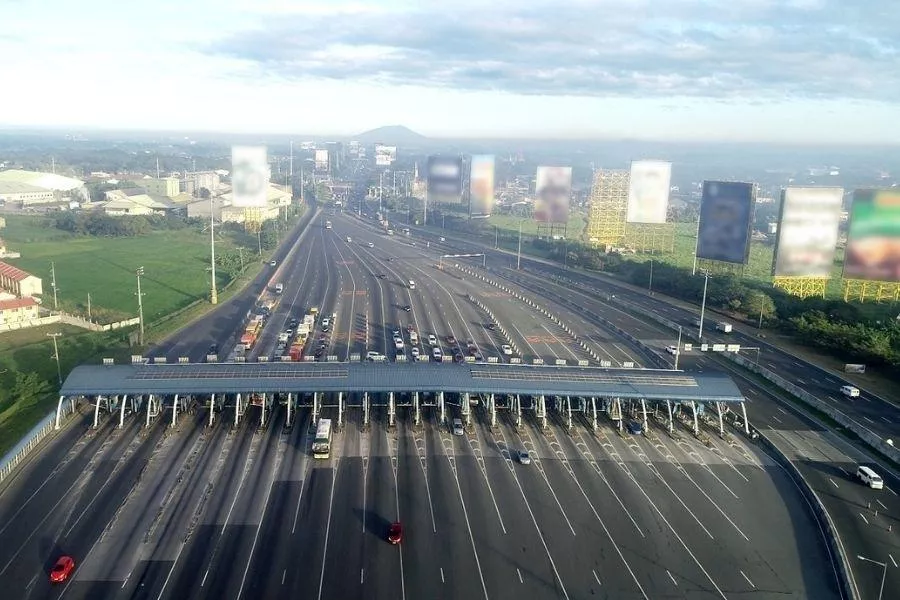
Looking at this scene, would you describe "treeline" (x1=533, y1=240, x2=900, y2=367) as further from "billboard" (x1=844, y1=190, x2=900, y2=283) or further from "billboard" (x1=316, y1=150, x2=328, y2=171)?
"billboard" (x1=316, y1=150, x2=328, y2=171)

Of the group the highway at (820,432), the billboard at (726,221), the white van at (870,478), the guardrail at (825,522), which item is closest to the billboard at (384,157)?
the billboard at (726,221)

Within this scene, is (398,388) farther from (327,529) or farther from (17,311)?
(17,311)

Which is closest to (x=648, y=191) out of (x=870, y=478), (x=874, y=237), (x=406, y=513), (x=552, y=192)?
(x=552, y=192)

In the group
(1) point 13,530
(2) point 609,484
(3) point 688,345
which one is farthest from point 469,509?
(3) point 688,345

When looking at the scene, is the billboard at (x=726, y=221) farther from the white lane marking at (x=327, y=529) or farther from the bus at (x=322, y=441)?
the white lane marking at (x=327, y=529)

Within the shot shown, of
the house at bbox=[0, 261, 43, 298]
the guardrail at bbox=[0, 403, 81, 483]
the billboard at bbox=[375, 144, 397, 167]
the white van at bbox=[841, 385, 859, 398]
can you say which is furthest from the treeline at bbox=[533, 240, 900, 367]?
the billboard at bbox=[375, 144, 397, 167]

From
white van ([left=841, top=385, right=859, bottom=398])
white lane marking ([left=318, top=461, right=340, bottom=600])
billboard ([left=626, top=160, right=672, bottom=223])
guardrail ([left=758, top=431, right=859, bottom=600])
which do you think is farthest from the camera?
billboard ([left=626, top=160, right=672, bottom=223])

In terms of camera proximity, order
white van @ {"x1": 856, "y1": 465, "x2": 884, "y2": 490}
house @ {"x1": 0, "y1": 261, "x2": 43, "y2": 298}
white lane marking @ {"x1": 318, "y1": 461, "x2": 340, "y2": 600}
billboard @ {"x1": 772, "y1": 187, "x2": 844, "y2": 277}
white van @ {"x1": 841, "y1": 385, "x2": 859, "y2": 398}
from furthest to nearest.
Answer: house @ {"x1": 0, "y1": 261, "x2": 43, "y2": 298} → billboard @ {"x1": 772, "y1": 187, "x2": 844, "y2": 277} → white van @ {"x1": 841, "y1": 385, "x2": 859, "y2": 398} → white van @ {"x1": 856, "y1": 465, "x2": 884, "y2": 490} → white lane marking @ {"x1": 318, "y1": 461, "x2": 340, "y2": 600}
